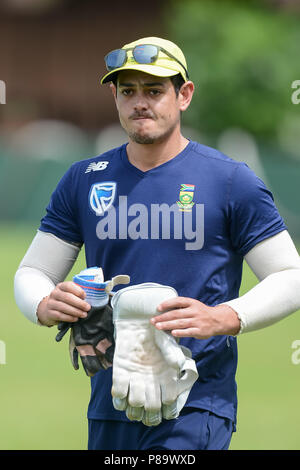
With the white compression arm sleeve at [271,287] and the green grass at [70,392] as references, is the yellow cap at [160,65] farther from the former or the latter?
the green grass at [70,392]

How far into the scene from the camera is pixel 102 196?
4.65m

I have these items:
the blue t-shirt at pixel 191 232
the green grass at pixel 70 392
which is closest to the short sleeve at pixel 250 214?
the blue t-shirt at pixel 191 232

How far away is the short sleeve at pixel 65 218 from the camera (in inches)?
188

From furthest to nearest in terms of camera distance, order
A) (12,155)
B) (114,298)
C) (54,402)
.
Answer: (12,155) → (54,402) → (114,298)

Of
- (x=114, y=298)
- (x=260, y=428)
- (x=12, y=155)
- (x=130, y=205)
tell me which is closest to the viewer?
(x=114, y=298)

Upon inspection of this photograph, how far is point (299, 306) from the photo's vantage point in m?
4.43

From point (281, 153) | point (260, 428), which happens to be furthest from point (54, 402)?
point (281, 153)

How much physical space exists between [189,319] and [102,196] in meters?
0.93

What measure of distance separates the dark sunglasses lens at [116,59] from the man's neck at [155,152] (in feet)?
1.33

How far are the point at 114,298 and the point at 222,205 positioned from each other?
2.31ft

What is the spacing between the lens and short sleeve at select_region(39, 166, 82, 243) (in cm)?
478

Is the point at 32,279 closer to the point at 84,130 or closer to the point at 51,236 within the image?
the point at 51,236

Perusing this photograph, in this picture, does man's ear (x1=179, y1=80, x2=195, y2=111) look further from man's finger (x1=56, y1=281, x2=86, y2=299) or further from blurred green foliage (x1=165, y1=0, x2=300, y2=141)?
blurred green foliage (x1=165, y1=0, x2=300, y2=141)

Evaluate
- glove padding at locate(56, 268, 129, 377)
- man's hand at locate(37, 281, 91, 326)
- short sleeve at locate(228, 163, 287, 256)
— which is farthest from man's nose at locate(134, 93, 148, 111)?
man's hand at locate(37, 281, 91, 326)
